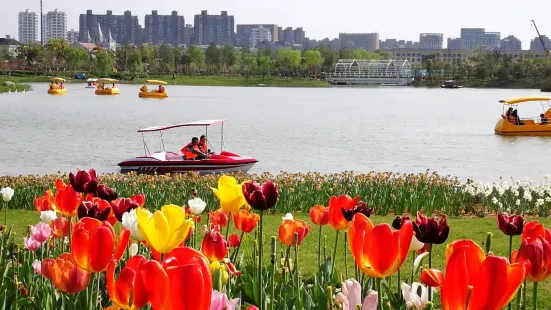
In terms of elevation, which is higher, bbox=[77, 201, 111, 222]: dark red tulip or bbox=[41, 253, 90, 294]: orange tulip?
bbox=[77, 201, 111, 222]: dark red tulip

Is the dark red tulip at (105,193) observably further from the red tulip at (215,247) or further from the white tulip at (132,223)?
the red tulip at (215,247)

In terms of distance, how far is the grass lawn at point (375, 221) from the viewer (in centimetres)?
737

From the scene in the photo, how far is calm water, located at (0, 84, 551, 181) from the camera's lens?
24.7 metres

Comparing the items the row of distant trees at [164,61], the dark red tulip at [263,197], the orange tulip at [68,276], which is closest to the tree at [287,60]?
the row of distant trees at [164,61]

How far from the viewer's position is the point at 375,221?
10.6 metres

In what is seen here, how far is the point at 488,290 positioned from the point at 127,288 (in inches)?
33.3

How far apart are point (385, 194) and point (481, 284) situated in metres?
10.2

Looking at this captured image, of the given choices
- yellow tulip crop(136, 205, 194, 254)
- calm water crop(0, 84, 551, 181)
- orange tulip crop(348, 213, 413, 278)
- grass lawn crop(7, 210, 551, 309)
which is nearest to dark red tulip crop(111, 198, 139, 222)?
yellow tulip crop(136, 205, 194, 254)

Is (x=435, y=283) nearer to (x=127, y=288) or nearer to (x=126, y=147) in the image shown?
(x=127, y=288)

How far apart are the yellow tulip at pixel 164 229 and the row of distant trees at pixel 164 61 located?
114 m

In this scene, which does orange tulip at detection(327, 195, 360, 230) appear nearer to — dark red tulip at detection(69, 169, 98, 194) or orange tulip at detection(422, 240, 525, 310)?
dark red tulip at detection(69, 169, 98, 194)

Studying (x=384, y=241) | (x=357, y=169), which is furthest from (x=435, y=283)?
(x=357, y=169)

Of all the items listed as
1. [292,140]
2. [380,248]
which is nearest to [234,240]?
[380,248]

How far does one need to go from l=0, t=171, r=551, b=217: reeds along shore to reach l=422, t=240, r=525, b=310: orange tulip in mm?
9297
